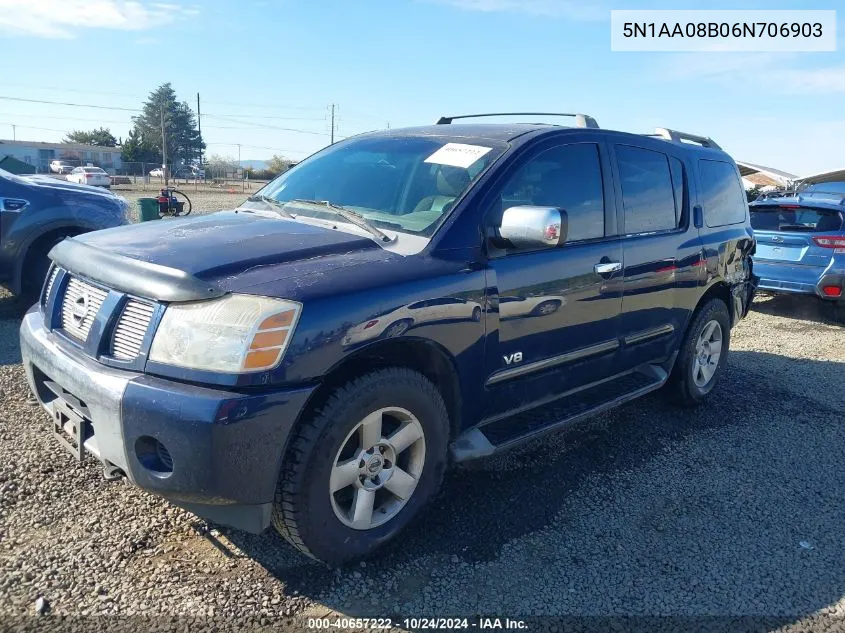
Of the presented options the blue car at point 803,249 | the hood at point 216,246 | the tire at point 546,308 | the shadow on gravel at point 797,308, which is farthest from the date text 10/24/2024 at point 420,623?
the shadow on gravel at point 797,308

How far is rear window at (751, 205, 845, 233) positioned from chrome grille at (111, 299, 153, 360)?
8305 millimetres

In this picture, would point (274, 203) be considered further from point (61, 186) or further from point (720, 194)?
point (61, 186)

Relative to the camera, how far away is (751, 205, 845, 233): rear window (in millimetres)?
8367

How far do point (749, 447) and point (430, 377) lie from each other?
254cm

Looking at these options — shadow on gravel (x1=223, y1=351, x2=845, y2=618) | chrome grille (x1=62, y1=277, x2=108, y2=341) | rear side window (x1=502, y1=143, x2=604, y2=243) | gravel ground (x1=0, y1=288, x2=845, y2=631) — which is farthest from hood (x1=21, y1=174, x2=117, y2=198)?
rear side window (x1=502, y1=143, x2=604, y2=243)

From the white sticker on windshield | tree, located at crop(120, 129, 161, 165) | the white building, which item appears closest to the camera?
the white sticker on windshield

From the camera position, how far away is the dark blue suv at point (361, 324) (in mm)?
2277

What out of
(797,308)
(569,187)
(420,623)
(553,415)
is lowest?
(420,623)

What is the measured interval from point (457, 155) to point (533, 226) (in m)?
0.73

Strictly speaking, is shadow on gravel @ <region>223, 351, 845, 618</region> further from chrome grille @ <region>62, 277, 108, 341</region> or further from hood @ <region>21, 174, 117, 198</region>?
hood @ <region>21, 174, 117, 198</region>

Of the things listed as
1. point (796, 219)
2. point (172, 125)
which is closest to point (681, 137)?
point (796, 219)

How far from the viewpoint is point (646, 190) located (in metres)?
4.17

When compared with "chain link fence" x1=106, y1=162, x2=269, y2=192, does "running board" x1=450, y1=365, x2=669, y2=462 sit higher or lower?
lower

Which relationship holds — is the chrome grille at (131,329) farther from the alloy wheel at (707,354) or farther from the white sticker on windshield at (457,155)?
the alloy wheel at (707,354)
